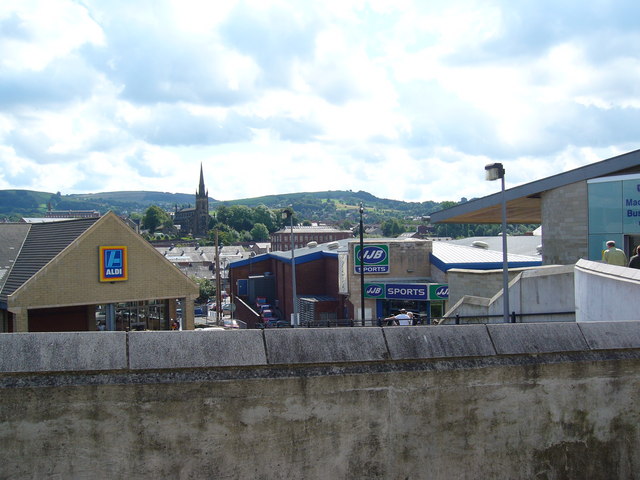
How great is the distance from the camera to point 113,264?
81.6 feet

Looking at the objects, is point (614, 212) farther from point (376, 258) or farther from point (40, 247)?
point (40, 247)

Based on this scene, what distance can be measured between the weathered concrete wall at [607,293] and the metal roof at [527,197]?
10045 mm

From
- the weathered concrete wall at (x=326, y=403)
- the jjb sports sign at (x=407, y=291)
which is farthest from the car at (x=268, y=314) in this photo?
the weathered concrete wall at (x=326, y=403)

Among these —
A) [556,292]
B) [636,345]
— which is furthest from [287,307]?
[636,345]

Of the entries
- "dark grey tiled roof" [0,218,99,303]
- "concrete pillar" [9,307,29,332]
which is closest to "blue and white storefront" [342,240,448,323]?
"dark grey tiled roof" [0,218,99,303]

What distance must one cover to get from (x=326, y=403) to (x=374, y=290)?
29.8 metres

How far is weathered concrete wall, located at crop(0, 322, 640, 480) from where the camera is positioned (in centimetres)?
480

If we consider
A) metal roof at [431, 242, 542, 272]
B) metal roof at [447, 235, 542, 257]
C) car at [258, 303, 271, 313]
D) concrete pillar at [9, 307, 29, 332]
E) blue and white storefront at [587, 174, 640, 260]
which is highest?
blue and white storefront at [587, 174, 640, 260]

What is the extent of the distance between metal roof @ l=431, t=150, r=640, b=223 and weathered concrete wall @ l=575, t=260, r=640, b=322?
10045 mm

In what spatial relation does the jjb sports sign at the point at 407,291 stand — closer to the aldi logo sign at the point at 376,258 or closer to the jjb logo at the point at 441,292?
the jjb logo at the point at 441,292

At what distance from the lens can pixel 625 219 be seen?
59.2 feet

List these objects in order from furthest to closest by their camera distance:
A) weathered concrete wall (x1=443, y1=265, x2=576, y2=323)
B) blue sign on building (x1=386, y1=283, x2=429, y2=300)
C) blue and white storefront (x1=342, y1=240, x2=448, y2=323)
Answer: blue and white storefront (x1=342, y1=240, x2=448, y2=323) < blue sign on building (x1=386, y1=283, x2=429, y2=300) < weathered concrete wall (x1=443, y1=265, x2=576, y2=323)

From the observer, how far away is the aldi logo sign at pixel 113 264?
80.8 feet

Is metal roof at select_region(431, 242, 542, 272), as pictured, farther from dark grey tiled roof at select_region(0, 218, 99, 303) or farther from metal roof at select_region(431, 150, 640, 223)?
dark grey tiled roof at select_region(0, 218, 99, 303)
